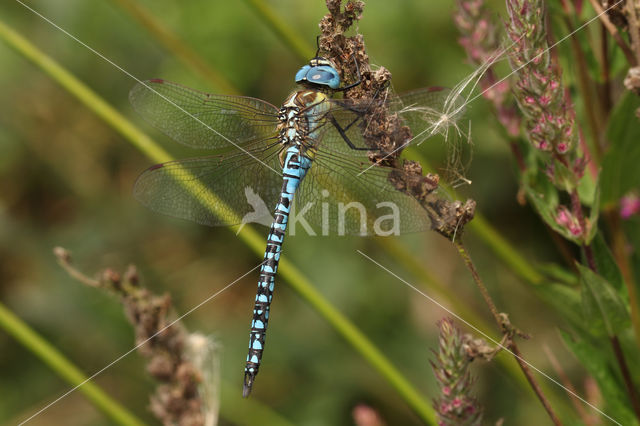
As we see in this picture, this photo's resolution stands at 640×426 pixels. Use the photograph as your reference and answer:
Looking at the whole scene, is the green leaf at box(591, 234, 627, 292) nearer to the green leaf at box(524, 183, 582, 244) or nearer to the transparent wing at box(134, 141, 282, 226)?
the green leaf at box(524, 183, 582, 244)

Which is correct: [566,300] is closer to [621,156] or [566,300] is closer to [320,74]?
[621,156]

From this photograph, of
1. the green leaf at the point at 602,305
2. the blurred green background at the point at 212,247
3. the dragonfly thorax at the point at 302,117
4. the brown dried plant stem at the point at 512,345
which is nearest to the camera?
Answer: the brown dried plant stem at the point at 512,345

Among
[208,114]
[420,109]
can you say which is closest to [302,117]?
[208,114]

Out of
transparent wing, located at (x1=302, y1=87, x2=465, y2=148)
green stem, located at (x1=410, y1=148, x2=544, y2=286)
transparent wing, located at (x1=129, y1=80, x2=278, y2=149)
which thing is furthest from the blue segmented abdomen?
green stem, located at (x1=410, y1=148, x2=544, y2=286)

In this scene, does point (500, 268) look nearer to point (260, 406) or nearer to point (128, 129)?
point (260, 406)

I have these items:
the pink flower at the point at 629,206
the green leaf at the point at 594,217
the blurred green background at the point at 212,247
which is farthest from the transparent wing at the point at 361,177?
the blurred green background at the point at 212,247

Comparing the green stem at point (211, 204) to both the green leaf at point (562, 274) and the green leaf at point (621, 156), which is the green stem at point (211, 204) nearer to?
the green leaf at point (562, 274)
